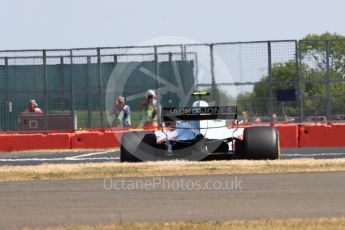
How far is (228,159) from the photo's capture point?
17625mm

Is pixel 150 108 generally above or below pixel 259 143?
above

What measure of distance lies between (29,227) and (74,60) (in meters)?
17.1

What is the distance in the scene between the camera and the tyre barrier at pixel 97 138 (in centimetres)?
2477

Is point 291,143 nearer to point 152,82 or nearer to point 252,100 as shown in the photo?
point 252,100

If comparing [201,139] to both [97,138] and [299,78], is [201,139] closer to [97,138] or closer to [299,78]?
[299,78]

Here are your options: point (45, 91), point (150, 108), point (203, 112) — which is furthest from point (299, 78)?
point (203, 112)

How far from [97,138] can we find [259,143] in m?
9.85

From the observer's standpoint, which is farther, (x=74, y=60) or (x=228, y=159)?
(x=74, y=60)

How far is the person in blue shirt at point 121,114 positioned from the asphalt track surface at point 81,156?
2.15m

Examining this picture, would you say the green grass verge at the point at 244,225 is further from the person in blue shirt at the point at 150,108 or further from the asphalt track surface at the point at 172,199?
the person in blue shirt at the point at 150,108

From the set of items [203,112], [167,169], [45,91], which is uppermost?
[45,91]

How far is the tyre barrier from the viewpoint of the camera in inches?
→ 975

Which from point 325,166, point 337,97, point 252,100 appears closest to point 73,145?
point 252,100

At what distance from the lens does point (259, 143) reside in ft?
54.2
